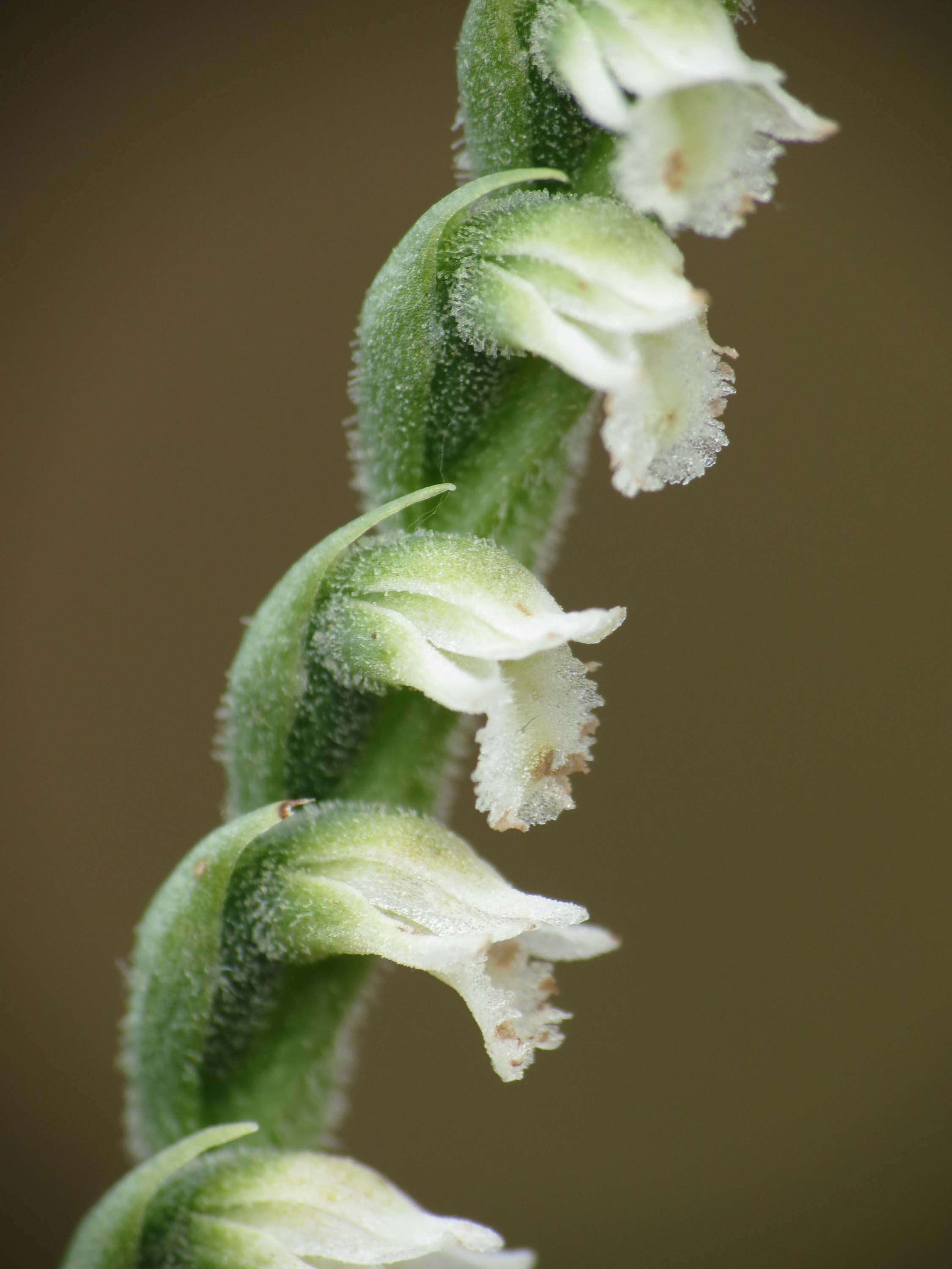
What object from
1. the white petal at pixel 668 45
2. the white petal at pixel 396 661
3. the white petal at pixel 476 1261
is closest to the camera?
the white petal at pixel 668 45

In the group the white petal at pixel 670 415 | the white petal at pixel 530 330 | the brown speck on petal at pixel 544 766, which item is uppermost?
the white petal at pixel 530 330

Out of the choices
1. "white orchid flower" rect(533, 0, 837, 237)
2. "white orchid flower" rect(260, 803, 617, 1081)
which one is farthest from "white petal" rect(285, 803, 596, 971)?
"white orchid flower" rect(533, 0, 837, 237)

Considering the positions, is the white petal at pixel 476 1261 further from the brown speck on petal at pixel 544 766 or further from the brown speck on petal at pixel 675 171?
the brown speck on petal at pixel 675 171

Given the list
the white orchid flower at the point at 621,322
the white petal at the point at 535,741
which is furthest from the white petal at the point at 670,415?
the white petal at the point at 535,741

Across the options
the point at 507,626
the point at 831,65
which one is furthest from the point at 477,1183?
the point at 507,626

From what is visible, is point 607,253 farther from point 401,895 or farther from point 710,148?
point 401,895

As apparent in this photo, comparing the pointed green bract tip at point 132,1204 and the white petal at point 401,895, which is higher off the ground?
the white petal at point 401,895
